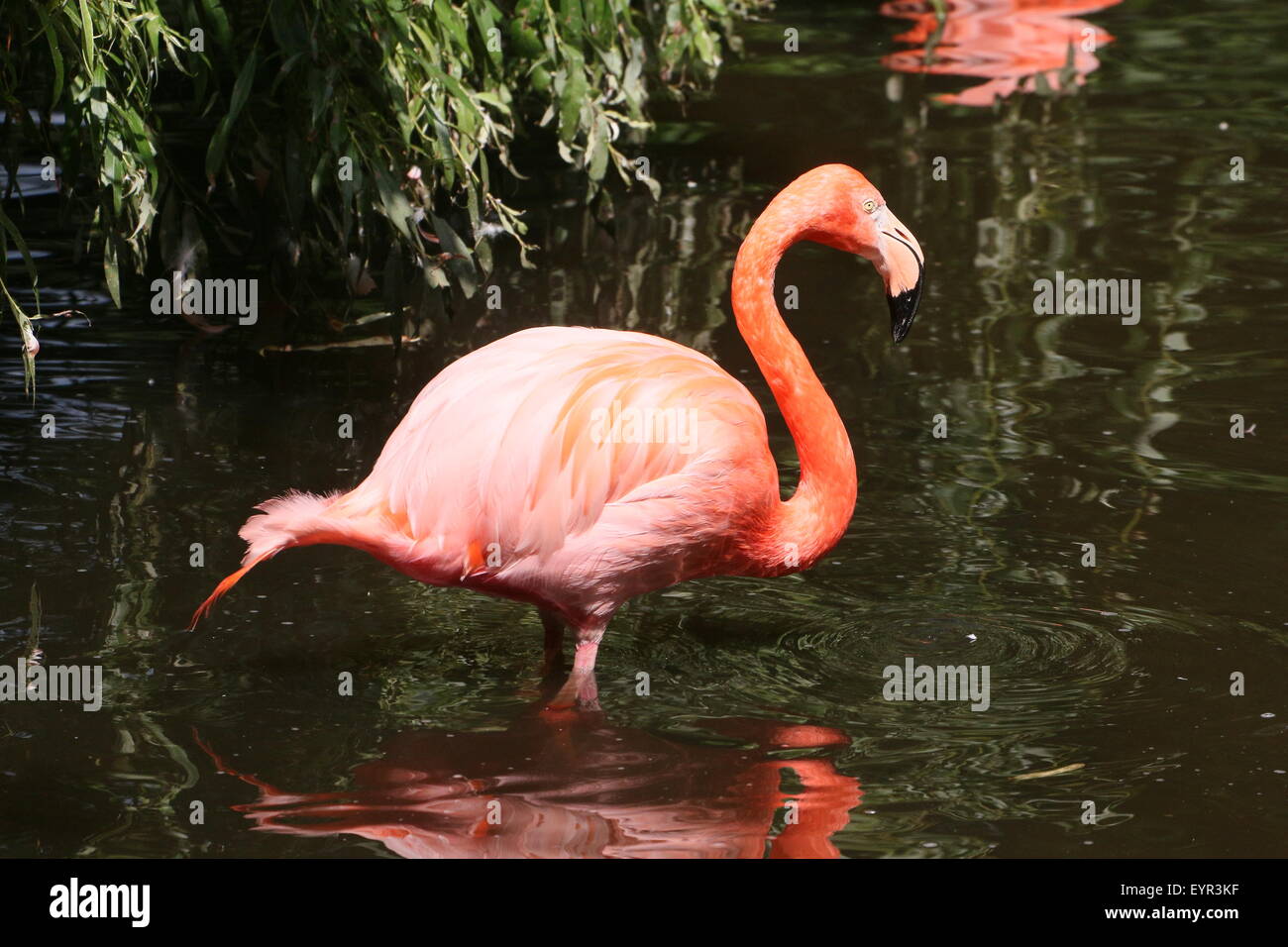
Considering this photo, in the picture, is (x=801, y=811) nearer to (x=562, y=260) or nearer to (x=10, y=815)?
(x=10, y=815)

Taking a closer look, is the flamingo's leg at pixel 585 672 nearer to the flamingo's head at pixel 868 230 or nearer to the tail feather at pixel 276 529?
the tail feather at pixel 276 529

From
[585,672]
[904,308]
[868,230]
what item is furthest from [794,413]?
[585,672]

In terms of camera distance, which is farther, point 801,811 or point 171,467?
point 171,467

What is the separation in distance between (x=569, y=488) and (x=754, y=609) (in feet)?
3.44

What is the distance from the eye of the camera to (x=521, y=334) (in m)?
5.02

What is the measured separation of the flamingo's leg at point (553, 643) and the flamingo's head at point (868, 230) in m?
1.26

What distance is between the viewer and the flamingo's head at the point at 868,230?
4.96 metres

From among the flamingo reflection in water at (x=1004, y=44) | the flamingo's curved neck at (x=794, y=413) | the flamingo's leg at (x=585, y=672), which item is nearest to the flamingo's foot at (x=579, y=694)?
the flamingo's leg at (x=585, y=672)

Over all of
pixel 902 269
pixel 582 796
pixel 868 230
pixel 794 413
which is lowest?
pixel 582 796

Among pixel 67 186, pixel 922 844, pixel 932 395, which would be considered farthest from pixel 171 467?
pixel 922 844

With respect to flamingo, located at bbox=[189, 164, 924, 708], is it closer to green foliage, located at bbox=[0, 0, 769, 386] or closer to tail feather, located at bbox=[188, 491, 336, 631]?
tail feather, located at bbox=[188, 491, 336, 631]

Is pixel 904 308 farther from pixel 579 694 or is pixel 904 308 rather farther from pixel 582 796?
pixel 582 796

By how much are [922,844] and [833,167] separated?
1.95 meters

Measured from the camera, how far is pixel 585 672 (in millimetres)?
4824
